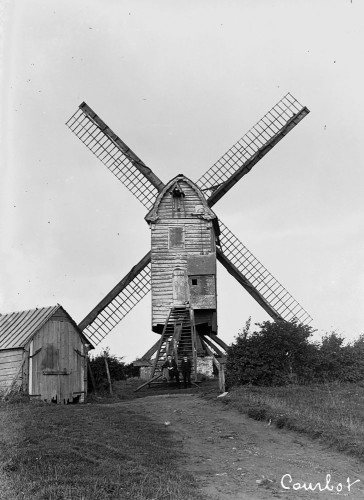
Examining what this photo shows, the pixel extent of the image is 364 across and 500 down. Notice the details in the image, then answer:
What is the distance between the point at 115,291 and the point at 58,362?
29.1ft

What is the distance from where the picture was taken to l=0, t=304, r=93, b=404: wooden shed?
27.7m

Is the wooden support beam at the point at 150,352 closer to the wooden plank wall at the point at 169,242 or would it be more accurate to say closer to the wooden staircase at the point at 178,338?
the wooden staircase at the point at 178,338

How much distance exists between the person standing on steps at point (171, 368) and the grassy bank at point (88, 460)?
37.1ft

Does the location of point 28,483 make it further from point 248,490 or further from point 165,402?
point 165,402

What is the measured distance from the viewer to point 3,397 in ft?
87.0

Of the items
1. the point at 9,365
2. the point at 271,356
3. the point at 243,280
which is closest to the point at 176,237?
the point at 243,280

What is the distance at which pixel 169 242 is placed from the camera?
3600 cm

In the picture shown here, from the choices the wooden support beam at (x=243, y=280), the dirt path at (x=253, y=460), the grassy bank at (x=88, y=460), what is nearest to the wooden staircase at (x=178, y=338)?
the wooden support beam at (x=243, y=280)

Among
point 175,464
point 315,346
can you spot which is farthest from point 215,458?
point 315,346

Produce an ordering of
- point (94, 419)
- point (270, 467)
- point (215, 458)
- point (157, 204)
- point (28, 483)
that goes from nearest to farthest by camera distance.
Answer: point (28, 483) → point (270, 467) → point (215, 458) → point (94, 419) → point (157, 204)

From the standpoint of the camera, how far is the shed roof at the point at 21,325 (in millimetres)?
28266

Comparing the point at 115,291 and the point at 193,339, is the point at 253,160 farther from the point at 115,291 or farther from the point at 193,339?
the point at 193,339

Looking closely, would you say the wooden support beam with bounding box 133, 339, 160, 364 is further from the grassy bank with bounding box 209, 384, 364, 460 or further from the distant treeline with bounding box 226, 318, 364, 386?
the grassy bank with bounding box 209, 384, 364, 460

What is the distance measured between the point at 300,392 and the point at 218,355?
387 inches
